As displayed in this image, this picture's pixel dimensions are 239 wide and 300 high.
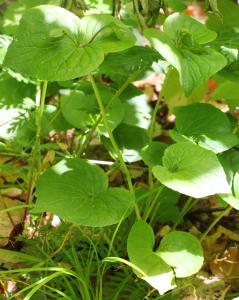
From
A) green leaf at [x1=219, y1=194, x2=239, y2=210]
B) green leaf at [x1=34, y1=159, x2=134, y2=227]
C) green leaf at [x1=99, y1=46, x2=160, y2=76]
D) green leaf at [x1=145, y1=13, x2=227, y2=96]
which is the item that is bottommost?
green leaf at [x1=34, y1=159, x2=134, y2=227]

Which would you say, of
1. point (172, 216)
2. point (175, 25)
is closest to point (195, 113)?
point (175, 25)

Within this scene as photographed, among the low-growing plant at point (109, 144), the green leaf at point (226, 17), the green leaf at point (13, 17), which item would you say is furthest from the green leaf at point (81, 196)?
the green leaf at point (226, 17)

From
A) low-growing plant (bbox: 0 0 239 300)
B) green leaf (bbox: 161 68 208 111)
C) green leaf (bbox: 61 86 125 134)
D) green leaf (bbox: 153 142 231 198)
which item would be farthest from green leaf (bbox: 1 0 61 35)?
green leaf (bbox: 153 142 231 198)

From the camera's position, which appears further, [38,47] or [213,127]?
[213,127]

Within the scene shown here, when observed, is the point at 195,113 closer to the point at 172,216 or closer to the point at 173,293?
the point at 172,216

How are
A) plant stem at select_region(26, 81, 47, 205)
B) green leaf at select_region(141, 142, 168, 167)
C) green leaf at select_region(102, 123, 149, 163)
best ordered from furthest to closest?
1. green leaf at select_region(102, 123, 149, 163)
2. plant stem at select_region(26, 81, 47, 205)
3. green leaf at select_region(141, 142, 168, 167)

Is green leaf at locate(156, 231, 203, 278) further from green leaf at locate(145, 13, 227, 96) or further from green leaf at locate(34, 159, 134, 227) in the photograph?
green leaf at locate(145, 13, 227, 96)
